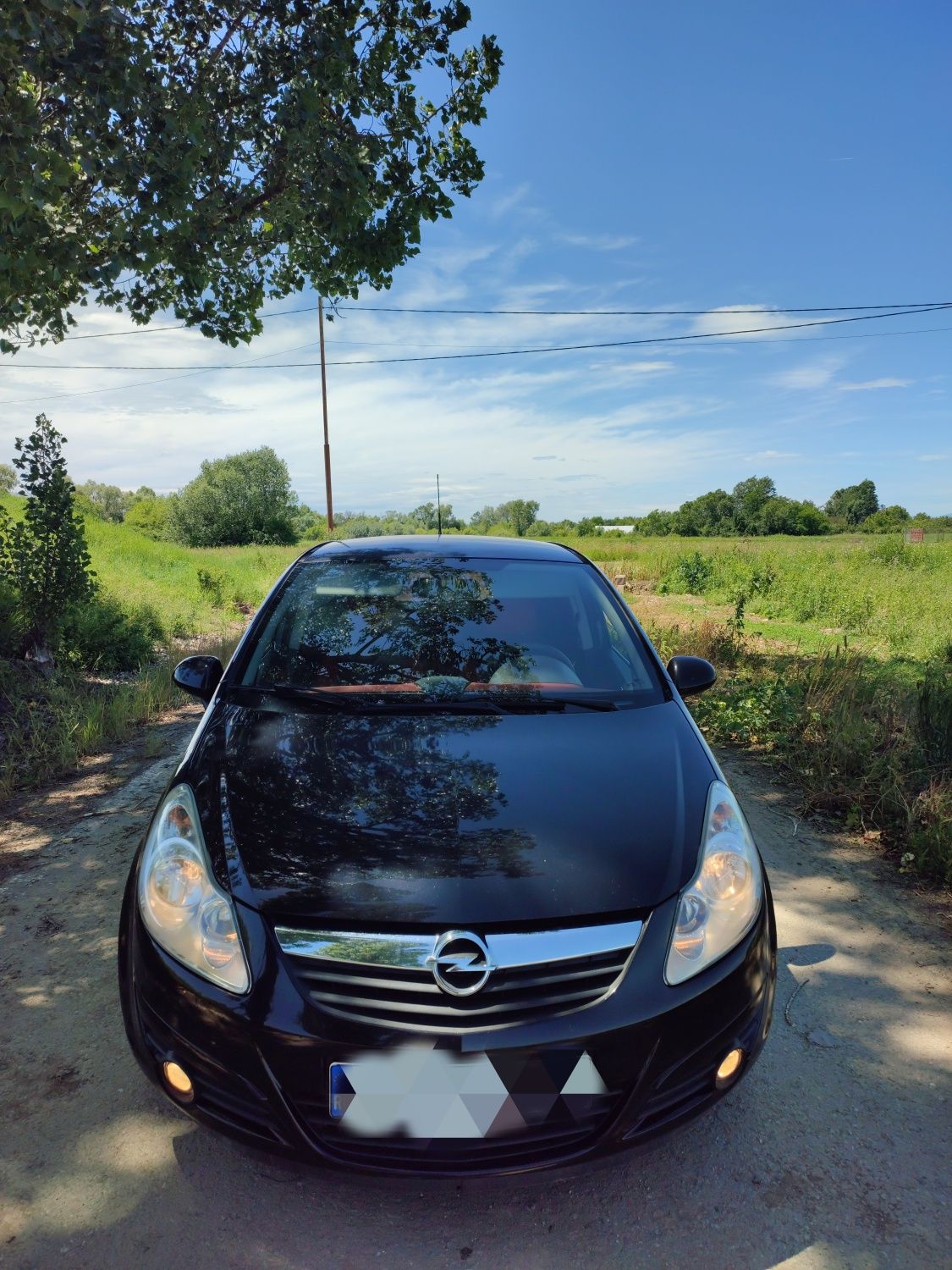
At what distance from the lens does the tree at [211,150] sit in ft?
13.4

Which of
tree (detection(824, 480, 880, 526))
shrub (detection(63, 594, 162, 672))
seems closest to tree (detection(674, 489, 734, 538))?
tree (detection(824, 480, 880, 526))

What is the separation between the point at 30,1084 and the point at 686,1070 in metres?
1.80

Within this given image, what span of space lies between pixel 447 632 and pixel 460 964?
149 cm

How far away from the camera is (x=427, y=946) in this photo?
1.48m

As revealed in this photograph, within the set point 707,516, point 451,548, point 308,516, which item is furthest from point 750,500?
point 451,548

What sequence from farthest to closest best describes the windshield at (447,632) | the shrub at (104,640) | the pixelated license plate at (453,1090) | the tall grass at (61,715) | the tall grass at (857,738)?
the shrub at (104,640)
the tall grass at (61,715)
the tall grass at (857,738)
the windshield at (447,632)
the pixelated license plate at (453,1090)

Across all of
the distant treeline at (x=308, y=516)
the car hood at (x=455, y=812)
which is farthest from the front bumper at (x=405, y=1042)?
the distant treeline at (x=308, y=516)

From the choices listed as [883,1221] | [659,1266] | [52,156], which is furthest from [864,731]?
[52,156]

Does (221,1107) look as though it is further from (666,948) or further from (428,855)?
(666,948)

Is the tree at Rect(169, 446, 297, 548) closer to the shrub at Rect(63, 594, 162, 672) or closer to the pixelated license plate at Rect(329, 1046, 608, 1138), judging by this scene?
the shrub at Rect(63, 594, 162, 672)

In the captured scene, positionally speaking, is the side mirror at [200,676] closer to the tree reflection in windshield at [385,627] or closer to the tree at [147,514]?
the tree reflection in windshield at [385,627]

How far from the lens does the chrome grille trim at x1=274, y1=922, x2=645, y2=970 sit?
148 centimetres

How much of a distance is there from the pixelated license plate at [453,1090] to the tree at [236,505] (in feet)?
210

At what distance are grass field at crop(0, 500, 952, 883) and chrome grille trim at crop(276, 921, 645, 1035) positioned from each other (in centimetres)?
256
